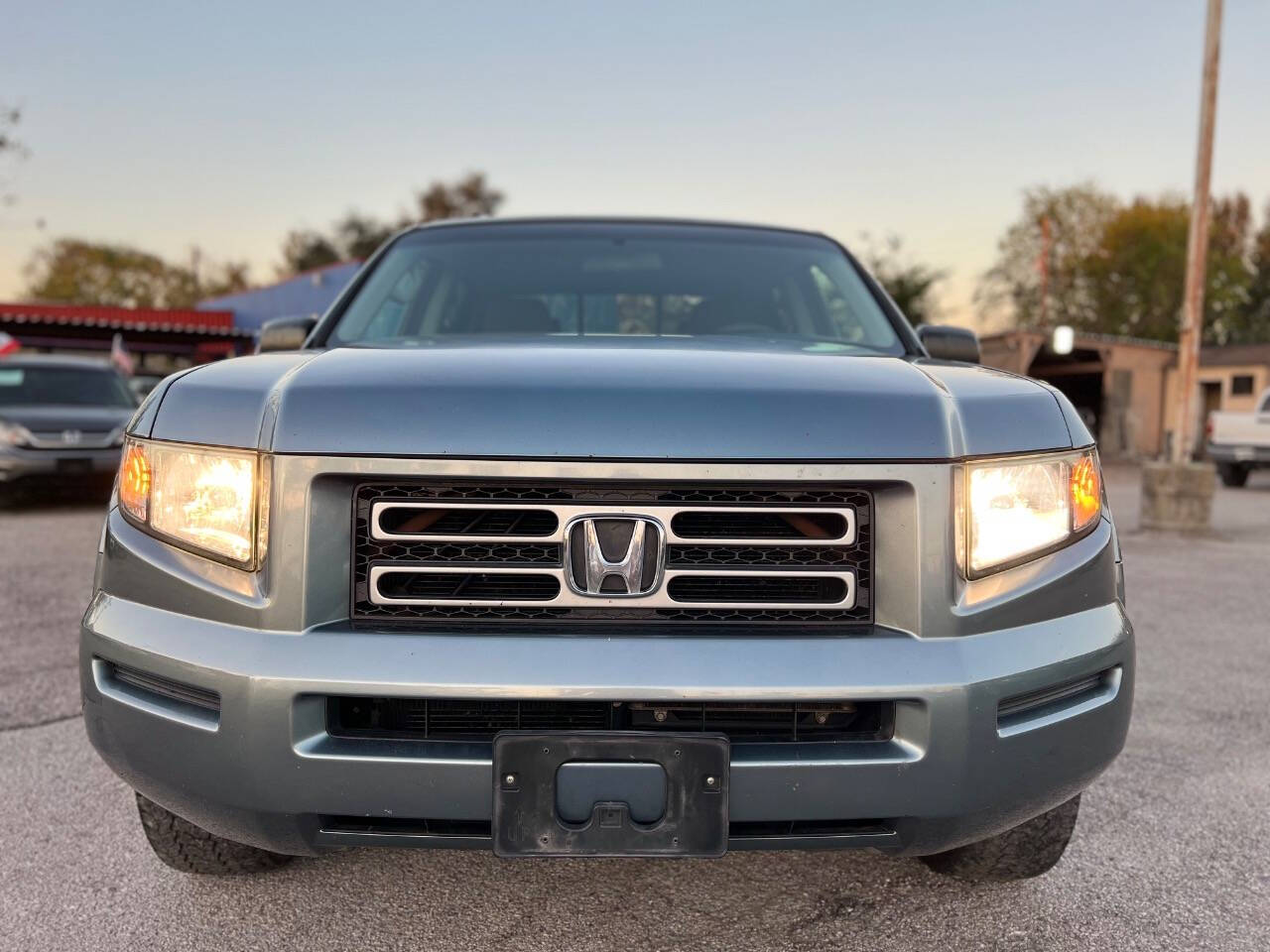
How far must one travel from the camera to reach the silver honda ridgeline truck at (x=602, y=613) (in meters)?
1.60

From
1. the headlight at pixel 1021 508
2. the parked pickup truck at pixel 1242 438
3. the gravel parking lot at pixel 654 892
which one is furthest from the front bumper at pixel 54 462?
the parked pickup truck at pixel 1242 438

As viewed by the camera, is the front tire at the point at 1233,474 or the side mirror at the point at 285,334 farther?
the front tire at the point at 1233,474

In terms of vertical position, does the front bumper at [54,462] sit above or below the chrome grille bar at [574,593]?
below

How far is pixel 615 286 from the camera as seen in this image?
3061mm

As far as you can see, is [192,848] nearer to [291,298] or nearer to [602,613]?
[602,613]

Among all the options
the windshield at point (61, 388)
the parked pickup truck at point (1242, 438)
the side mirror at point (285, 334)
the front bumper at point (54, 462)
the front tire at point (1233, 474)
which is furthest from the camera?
the front tire at point (1233, 474)

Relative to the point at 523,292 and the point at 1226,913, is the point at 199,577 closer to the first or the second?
the point at 523,292

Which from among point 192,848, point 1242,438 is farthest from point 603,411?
point 1242,438

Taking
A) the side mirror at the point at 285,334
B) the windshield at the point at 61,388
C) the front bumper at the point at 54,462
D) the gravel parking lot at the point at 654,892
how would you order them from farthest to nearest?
the windshield at the point at 61,388
the front bumper at the point at 54,462
the side mirror at the point at 285,334
the gravel parking lot at the point at 654,892

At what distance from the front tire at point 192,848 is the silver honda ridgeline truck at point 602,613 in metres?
0.32

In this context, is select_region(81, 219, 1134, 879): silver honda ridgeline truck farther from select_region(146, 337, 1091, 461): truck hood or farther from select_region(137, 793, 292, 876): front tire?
select_region(137, 793, 292, 876): front tire

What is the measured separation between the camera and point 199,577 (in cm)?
174

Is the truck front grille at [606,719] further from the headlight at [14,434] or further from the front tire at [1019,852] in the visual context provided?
the headlight at [14,434]

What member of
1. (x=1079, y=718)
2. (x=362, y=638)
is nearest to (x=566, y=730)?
(x=362, y=638)
